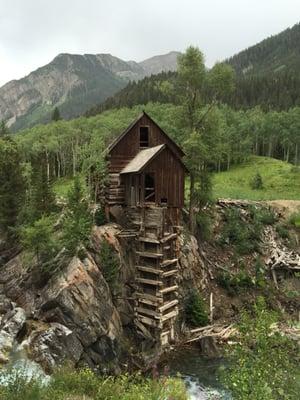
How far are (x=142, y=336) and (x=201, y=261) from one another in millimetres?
9926

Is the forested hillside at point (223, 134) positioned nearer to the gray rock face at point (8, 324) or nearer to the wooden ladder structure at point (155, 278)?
the wooden ladder structure at point (155, 278)

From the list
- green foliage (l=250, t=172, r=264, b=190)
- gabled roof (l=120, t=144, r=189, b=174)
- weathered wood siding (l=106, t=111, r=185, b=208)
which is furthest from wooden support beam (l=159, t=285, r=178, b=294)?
green foliage (l=250, t=172, r=264, b=190)

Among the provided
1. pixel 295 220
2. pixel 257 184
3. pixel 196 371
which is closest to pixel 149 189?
pixel 196 371

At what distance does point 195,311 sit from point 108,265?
354 inches

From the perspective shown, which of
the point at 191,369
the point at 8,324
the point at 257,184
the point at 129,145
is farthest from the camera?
the point at 257,184

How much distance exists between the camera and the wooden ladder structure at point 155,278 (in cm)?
2902

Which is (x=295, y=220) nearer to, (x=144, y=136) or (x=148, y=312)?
(x=144, y=136)

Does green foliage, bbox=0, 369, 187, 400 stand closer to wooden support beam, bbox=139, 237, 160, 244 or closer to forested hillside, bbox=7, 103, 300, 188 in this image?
wooden support beam, bbox=139, 237, 160, 244

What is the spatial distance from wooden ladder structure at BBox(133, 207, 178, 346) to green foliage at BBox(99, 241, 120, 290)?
8.38ft

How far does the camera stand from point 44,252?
2786cm

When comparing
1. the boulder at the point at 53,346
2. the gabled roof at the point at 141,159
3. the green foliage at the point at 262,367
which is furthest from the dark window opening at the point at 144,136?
the green foliage at the point at 262,367

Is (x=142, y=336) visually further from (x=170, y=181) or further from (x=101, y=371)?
(x=170, y=181)

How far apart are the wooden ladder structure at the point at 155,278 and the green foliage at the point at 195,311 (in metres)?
2.13

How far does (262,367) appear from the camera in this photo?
1195 cm
